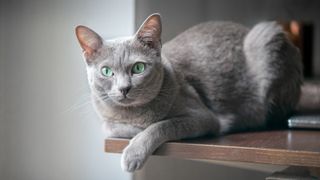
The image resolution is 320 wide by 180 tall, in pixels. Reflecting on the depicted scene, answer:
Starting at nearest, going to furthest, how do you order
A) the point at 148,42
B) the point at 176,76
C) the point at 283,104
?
1. the point at 148,42
2. the point at 176,76
3. the point at 283,104

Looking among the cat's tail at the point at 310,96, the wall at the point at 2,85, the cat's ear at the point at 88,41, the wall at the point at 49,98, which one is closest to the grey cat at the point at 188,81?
the cat's ear at the point at 88,41

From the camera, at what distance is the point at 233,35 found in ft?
4.59

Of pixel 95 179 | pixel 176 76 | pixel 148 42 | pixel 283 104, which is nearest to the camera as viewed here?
pixel 148 42

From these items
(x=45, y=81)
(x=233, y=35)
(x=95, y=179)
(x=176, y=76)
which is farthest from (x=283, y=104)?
(x=45, y=81)

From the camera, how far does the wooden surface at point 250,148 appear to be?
966 millimetres

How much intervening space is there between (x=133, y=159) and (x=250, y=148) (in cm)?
22

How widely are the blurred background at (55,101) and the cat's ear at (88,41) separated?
36 centimetres

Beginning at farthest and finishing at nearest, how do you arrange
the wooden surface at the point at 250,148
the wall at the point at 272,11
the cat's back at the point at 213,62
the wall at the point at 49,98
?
the wall at the point at 272,11 < the wall at the point at 49,98 < the cat's back at the point at 213,62 < the wooden surface at the point at 250,148

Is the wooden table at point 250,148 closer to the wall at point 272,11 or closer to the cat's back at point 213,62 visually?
the cat's back at point 213,62

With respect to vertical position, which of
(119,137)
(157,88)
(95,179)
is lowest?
(95,179)

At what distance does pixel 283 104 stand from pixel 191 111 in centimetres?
31

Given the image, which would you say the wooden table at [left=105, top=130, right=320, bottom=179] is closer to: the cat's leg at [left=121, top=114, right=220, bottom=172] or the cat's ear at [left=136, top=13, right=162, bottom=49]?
the cat's leg at [left=121, top=114, right=220, bottom=172]

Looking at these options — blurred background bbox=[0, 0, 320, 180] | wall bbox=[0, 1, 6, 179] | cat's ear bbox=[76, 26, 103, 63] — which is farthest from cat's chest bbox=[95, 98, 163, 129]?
wall bbox=[0, 1, 6, 179]

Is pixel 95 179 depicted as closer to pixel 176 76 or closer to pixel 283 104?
pixel 176 76
